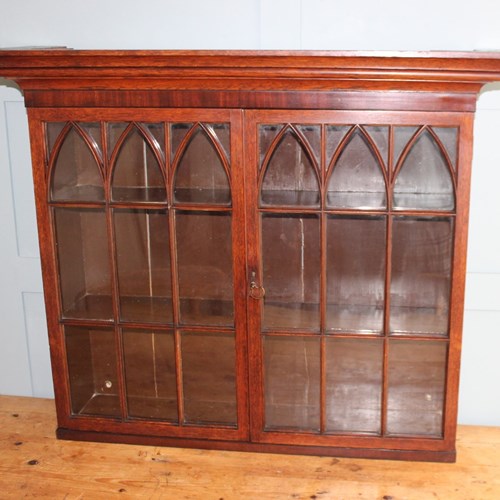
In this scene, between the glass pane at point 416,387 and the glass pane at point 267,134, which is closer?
the glass pane at point 267,134

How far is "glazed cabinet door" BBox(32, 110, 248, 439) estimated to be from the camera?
2.09 m

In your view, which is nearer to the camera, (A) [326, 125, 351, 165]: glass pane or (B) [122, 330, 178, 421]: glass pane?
(A) [326, 125, 351, 165]: glass pane

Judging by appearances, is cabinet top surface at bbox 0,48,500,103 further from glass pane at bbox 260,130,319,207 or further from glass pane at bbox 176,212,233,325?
glass pane at bbox 176,212,233,325

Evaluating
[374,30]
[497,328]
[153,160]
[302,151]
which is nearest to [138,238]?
[153,160]

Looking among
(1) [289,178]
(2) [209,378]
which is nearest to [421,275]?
(1) [289,178]

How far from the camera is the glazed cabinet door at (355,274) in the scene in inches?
79.3

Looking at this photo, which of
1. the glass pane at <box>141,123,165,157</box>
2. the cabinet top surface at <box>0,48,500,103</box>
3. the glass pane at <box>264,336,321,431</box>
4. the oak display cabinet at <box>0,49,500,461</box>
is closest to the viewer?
the cabinet top surface at <box>0,48,500,103</box>

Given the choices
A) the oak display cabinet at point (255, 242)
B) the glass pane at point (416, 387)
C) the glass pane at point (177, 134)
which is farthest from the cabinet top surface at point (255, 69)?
the glass pane at point (416, 387)

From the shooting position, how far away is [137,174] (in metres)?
2.14

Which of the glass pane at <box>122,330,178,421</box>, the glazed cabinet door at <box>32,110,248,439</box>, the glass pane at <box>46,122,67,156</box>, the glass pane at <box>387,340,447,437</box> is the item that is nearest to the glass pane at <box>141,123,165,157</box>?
the glazed cabinet door at <box>32,110,248,439</box>

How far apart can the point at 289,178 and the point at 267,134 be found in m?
0.14

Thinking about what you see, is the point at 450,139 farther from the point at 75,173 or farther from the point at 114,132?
the point at 75,173

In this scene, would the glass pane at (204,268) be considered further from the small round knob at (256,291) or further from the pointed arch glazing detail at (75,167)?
the pointed arch glazing detail at (75,167)

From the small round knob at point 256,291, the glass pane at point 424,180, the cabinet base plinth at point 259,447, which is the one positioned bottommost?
the cabinet base plinth at point 259,447
